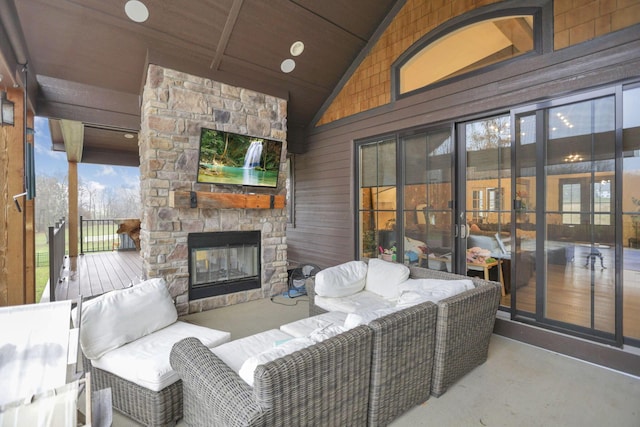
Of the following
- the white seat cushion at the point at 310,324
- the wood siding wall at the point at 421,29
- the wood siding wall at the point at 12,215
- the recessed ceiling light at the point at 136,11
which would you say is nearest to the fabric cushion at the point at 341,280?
the white seat cushion at the point at 310,324

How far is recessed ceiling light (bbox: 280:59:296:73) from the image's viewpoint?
4.40 meters

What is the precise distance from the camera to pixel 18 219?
3193 millimetres

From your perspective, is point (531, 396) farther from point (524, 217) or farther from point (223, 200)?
point (223, 200)

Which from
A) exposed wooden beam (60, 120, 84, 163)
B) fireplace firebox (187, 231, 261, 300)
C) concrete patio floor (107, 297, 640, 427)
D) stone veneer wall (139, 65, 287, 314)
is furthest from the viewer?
exposed wooden beam (60, 120, 84, 163)

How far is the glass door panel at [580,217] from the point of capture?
2.72 metres

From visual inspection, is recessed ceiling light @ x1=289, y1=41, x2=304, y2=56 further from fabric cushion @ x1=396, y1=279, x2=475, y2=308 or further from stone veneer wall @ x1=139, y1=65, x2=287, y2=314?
fabric cushion @ x1=396, y1=279, x2=475, y2=308

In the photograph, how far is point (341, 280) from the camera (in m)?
3.26

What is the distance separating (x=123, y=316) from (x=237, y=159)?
2.54 m

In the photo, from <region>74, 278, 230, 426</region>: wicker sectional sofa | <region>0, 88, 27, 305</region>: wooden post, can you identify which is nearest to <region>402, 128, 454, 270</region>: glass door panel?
<region>74, 278, 230, 426</region>: wicker sectional sofa

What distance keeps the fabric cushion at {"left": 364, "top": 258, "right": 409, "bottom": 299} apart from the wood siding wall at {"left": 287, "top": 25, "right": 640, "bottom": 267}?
1.64 meters

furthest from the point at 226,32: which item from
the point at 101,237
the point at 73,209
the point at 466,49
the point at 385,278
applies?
the point at 101,237

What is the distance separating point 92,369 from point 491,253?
394 centimetres

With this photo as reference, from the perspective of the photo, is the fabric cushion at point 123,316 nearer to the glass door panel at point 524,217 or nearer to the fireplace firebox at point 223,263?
the fireplace firebox at point 223,263

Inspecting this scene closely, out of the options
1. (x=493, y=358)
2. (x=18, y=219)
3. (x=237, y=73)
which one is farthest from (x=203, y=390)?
(x=237, y=73)
